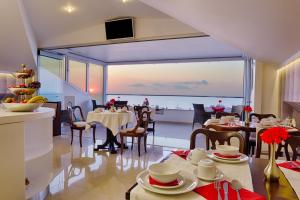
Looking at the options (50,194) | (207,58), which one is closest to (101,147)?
(50,194)

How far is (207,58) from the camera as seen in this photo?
344 inches

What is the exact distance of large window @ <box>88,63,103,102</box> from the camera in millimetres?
9680

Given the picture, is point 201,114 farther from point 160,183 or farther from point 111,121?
point 160,183

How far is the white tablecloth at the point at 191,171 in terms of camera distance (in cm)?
101

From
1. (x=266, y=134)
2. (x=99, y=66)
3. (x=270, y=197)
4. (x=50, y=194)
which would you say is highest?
(x=99, y=66)

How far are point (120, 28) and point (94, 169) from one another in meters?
3.33

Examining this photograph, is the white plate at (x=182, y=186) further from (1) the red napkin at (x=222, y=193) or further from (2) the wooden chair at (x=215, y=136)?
(2) the wooden chair at (x=215, y=136)

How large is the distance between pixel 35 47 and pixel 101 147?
12.0 feet

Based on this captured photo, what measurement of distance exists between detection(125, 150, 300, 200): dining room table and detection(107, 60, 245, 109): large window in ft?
25.4

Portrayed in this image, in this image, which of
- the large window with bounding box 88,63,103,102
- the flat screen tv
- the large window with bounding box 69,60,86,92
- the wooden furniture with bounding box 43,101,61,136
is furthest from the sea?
the flat screen tv

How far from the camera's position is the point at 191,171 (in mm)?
1335

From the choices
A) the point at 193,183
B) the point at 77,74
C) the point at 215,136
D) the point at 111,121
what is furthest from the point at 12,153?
the point at 77,74

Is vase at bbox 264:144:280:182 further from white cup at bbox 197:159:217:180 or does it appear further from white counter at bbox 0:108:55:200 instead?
white counter at bbox 0:108:55:200

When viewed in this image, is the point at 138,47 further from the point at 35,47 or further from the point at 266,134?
the point at 266,134
